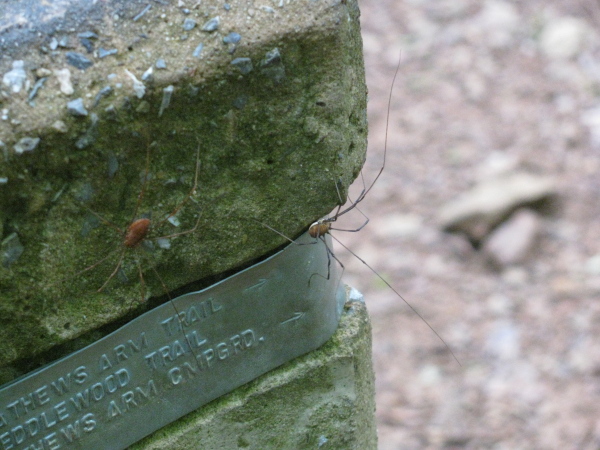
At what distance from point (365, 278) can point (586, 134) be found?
1.18 m

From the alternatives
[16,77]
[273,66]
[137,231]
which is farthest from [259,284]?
[16,77]

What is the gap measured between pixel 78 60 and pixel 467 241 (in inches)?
81.7

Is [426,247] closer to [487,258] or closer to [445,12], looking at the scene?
[487,258]

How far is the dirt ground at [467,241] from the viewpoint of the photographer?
7.48 feet

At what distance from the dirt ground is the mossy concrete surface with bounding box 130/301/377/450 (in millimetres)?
1025

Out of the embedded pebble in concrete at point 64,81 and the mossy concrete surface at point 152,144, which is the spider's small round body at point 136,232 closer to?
the mossy concrete surface at point 152,144

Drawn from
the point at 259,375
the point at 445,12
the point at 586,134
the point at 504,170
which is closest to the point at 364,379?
the point at 259,375

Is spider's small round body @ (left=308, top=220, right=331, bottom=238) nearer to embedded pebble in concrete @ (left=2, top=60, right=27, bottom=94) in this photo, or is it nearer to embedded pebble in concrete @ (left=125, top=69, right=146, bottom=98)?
embedded pebble in concrete @ (left=125, top=69, right=146, bottom=98)

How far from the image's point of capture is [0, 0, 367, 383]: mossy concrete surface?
90 cm

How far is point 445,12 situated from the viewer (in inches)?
144

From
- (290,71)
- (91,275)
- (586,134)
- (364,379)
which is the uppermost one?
(586,134)

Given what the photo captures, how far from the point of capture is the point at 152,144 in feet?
3.13

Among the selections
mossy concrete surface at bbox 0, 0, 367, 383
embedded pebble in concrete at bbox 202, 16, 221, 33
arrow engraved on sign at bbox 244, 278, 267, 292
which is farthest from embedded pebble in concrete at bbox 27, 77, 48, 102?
arrow engraved on sign at bbox 244, 278, 267, 292

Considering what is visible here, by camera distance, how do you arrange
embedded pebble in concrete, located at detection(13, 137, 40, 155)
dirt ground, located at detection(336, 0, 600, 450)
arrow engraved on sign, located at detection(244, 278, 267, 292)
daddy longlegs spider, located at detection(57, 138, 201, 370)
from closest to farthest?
embedded pebble in concrete, located at detection(13, 137, 40, 155)
daddy longlegs spider, located at detection(57, 138, 201, 370)
arrow engraved on sign, located at detection(244, 278, 267, 292)
dirt ground, located at detection(336, 0, 600, 450)
